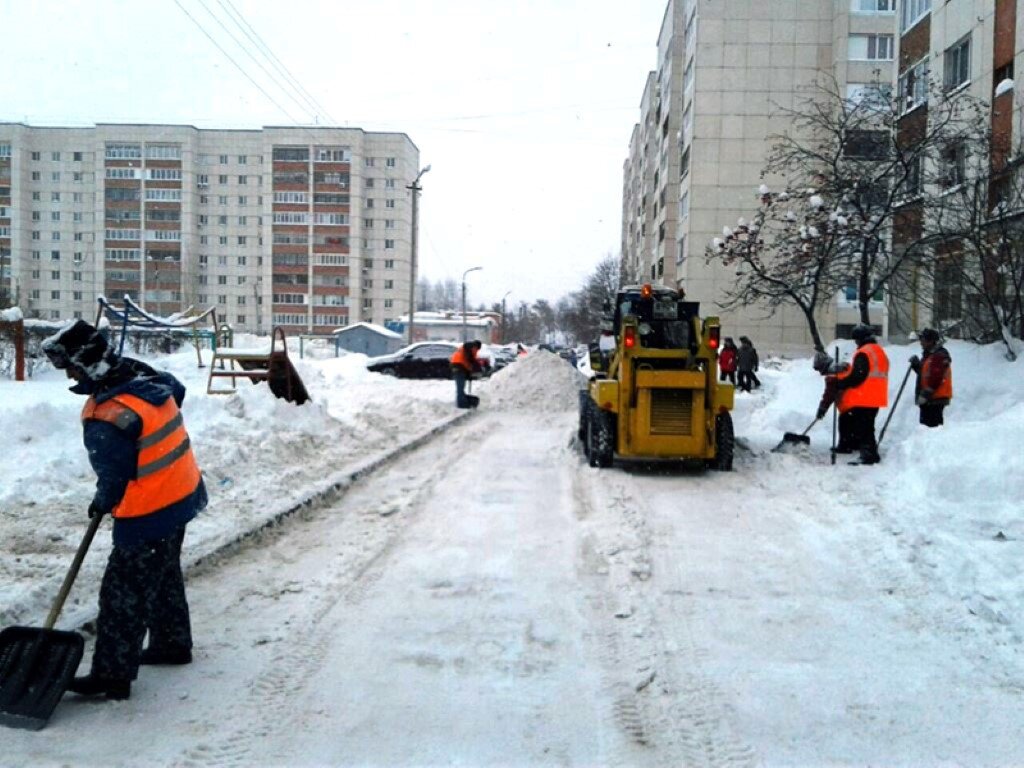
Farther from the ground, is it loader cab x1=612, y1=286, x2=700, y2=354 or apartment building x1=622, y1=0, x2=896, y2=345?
apartment building x1=622, y1=0, x2=896, y2=345

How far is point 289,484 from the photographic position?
9.80 m

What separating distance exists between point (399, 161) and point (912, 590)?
222 ft

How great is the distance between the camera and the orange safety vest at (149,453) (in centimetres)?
438

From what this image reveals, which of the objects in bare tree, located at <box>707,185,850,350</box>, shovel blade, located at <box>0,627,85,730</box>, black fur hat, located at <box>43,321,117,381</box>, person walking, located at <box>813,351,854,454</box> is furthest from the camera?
bare tree, located at <box>707,185,850,350</box>

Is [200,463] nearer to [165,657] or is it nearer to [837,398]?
[165,657]

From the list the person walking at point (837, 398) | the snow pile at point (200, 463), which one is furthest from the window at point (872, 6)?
the person walking at point (837, 398)

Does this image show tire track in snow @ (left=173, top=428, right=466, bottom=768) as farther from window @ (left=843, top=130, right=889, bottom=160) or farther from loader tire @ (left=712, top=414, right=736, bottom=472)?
window @ (left=843, top=130, right=889, bottom=160)

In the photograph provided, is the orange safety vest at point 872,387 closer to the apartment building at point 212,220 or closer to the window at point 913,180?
the window at point 913,180

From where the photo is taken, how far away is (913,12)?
26125 millimetres

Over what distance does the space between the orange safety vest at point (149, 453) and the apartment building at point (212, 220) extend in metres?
48.9

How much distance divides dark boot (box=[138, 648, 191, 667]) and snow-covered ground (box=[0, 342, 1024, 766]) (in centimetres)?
7

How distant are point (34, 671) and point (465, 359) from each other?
1733cm

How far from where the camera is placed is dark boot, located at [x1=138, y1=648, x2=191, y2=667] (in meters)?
4.86

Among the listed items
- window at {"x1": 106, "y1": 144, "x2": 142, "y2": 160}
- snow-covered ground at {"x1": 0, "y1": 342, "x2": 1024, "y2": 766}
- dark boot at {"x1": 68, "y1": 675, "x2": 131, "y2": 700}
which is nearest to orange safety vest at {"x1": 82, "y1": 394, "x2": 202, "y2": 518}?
dark boot at {"x1": 68, "y1": 675, "x2": 131, "y2": 700}
